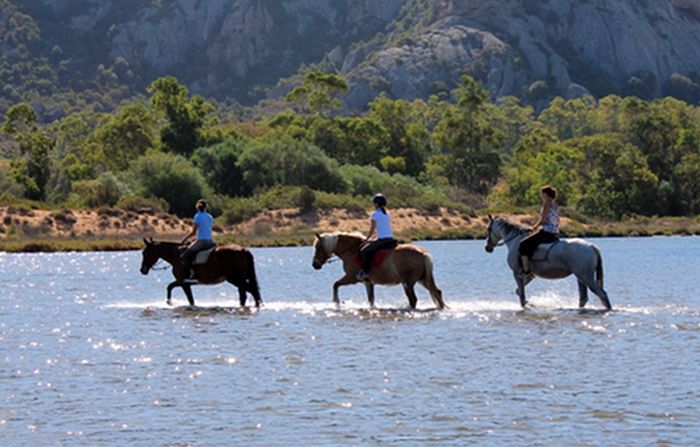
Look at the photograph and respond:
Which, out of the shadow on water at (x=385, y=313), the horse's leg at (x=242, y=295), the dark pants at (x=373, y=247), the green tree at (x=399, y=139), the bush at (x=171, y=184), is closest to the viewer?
the shadow on water at (x=385, y=313)

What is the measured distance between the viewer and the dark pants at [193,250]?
31.4 meters

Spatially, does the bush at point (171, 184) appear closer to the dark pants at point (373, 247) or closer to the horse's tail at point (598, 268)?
the dark pants at point (373, 247)

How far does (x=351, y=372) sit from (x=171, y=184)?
226 feet

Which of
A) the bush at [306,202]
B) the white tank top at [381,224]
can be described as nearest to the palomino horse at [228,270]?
the white tank top at [381,224]

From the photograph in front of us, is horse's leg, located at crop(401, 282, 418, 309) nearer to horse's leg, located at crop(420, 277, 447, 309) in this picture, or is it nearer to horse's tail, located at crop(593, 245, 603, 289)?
horse's leg, located at crop(420, 277, 447, 309)

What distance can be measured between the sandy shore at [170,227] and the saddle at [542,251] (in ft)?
154

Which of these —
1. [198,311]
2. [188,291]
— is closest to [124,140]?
[188,291]

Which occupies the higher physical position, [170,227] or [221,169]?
[221,169]

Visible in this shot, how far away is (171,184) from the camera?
88.0m

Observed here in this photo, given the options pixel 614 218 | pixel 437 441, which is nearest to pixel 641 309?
pixel 437 441

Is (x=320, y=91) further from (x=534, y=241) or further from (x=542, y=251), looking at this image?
(x=542, y=251)

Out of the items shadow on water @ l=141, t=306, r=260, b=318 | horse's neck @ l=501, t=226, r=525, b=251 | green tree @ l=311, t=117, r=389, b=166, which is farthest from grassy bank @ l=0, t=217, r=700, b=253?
horse's neck @ l=501, t=226, r=525, b=251

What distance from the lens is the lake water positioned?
621 inches

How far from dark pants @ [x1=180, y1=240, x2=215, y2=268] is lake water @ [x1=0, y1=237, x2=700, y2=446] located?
3.71 feet
